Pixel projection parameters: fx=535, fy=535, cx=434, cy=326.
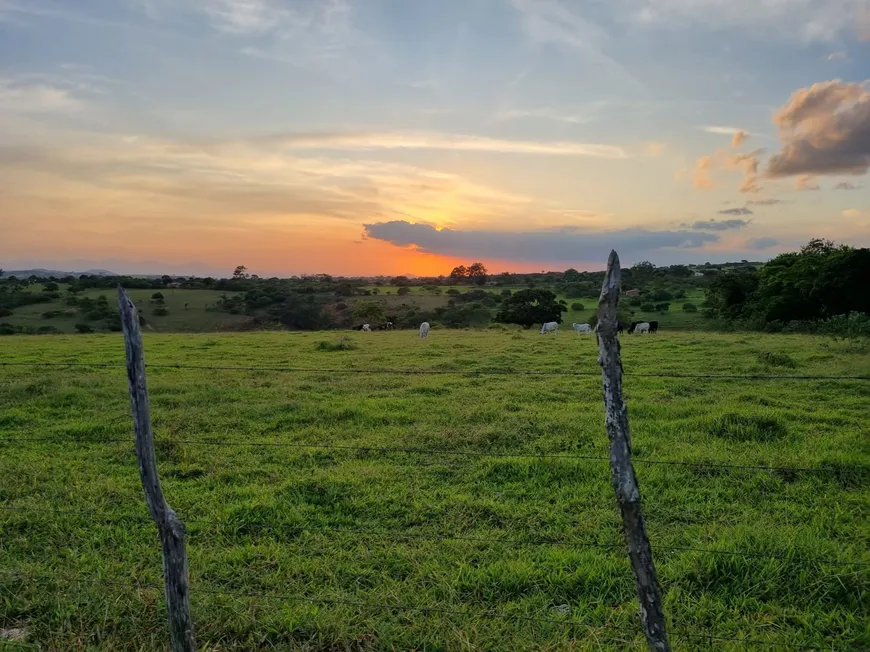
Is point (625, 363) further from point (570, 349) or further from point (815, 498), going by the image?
point (815, 498)

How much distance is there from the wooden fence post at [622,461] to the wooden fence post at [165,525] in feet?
7.82

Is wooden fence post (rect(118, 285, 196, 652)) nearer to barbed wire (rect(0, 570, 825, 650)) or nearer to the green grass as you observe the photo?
barbed wire (rect(0, 570, 825, 650))

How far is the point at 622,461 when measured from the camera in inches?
104

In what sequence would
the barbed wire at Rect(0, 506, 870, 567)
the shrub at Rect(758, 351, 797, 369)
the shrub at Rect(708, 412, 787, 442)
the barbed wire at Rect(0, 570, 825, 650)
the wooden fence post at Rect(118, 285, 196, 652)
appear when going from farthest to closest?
the shrub at Rect(758, 351, 797, 369) → the shrub at Rect(708, 412, 787, 442) → the barbed wire at Rect(0, 506, 870, 567) → the barbed wire at Rect(0, 570, 825, 650) → the wooden fence post at Rect(118, 285, 196, 652)

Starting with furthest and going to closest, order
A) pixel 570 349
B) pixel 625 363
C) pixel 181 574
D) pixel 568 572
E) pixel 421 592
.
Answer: pixel 570 349, pixel 625 363, pixel 568 572, pixel 421 592, pixel 181 574

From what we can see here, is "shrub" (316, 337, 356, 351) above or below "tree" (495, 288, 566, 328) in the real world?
below

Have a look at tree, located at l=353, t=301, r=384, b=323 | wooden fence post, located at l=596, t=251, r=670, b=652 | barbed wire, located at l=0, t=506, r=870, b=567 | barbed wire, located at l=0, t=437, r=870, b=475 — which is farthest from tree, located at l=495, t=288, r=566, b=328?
wooden fence post, located at l=596, t=251, r=670, b=652

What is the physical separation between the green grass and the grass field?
3321 centimetres

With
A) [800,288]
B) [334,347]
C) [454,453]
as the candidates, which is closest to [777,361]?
[454,453]

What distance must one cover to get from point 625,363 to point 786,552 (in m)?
12.2

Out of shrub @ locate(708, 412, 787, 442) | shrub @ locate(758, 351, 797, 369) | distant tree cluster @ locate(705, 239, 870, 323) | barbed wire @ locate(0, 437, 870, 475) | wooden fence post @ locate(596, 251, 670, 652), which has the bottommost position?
barbed wire @ locate(0, 437, 870, 475)

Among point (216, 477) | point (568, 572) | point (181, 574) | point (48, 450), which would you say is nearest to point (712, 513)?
point (568, 572)

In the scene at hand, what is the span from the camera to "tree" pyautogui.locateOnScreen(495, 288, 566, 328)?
46094 millimetres

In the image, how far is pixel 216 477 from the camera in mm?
6988
